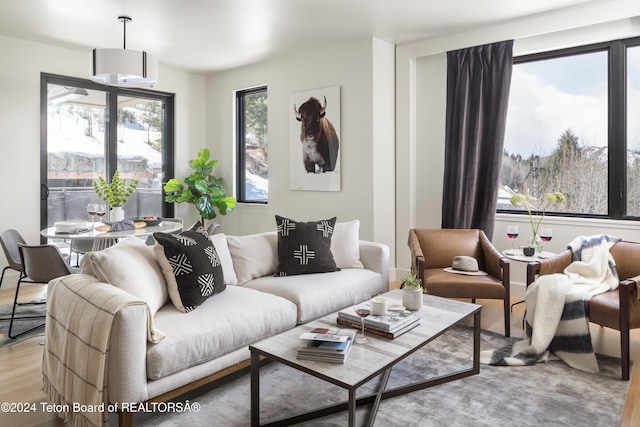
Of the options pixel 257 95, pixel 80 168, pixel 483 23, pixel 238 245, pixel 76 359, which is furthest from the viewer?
pixel 257 95

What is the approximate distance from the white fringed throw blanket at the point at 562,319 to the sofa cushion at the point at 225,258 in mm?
1754

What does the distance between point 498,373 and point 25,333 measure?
3.38 m

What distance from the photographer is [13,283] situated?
16.2ft

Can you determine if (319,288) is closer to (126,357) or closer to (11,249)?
(126,357)

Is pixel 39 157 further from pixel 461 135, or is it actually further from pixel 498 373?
pixel 498 373

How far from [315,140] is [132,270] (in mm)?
3276

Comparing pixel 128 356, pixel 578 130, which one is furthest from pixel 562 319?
pixel 128 356

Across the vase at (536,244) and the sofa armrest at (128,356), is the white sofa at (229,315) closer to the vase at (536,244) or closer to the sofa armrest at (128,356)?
the sofa armrest at (128,356)

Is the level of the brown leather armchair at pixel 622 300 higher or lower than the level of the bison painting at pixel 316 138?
lower

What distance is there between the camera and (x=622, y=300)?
270 cm

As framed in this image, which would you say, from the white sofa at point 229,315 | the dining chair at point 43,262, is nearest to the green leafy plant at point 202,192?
the white sofa at point 229,315

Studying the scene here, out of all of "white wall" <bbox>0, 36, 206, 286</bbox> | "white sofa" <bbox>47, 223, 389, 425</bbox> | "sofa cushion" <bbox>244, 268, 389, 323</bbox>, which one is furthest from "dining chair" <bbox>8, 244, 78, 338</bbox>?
"white wall" <bbox>0, 36, 206, 286</bbox>

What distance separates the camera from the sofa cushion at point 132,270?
A: 2.33m

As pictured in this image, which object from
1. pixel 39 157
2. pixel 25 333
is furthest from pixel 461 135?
pixel 39 157
